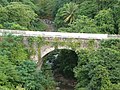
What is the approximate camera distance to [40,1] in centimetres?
5653

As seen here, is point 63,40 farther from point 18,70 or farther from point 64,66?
point 64,66

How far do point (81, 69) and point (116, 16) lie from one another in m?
10.6

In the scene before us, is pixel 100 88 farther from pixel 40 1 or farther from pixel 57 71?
pixel 40 1

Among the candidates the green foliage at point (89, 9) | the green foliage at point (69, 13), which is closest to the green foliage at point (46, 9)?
the green foliage at point (69, 13)

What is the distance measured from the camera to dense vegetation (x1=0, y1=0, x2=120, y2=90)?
2997cm

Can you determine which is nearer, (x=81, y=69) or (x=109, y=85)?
(x=109, y=85)

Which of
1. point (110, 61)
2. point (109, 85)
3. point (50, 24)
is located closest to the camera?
point (109, 85)

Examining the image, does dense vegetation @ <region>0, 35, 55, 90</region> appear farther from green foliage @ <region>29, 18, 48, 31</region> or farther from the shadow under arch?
green foliage @ <region>29, 18, 48, 31</region>

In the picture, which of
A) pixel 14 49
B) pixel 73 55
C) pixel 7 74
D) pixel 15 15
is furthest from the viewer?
pixel 15 15

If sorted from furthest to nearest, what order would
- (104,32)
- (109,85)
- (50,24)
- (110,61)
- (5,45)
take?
1. (50,24)
2. (104,32)
3. (5,45)
4. (110,61)
5. (109,85)

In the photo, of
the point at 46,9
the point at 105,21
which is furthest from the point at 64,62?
the point at 46,9

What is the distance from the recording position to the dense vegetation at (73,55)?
98.3 ft


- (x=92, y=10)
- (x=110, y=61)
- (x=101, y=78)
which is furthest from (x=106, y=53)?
(x=92, y=10)

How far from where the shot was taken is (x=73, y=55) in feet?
132
